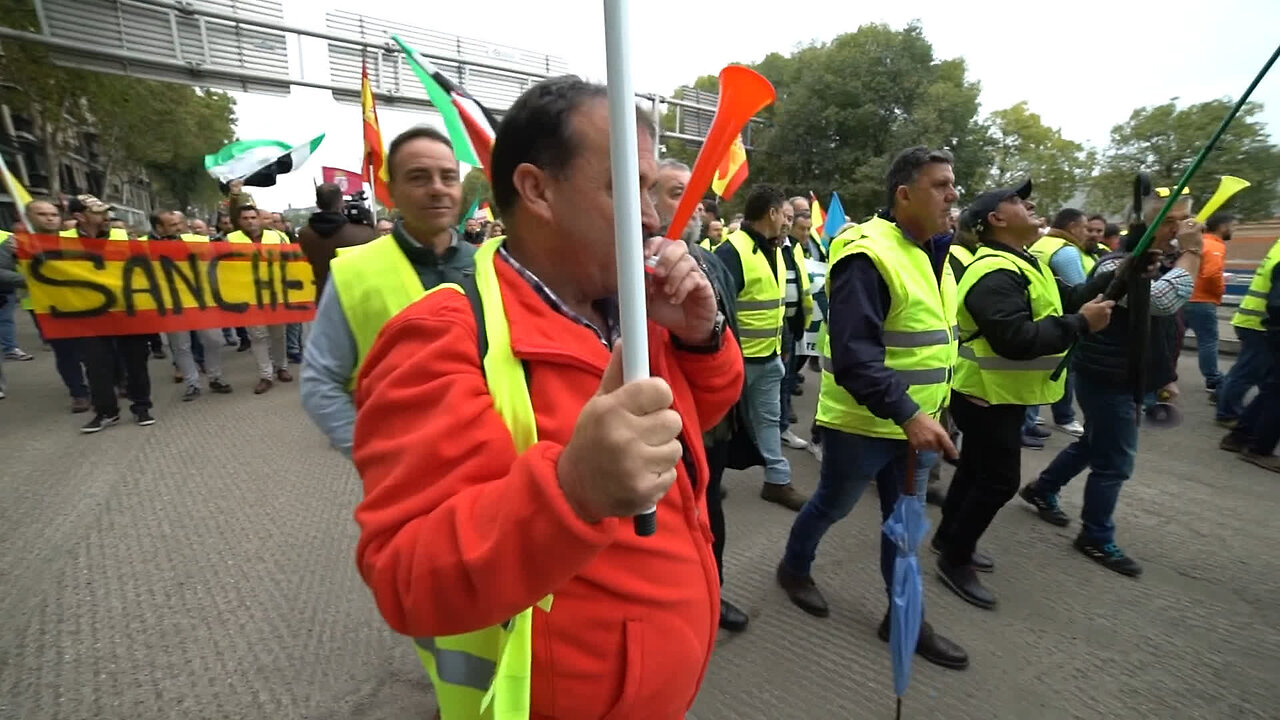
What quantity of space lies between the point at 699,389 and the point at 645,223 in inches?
16.9

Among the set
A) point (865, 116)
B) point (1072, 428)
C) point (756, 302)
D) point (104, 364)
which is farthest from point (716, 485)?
point (865, 116)

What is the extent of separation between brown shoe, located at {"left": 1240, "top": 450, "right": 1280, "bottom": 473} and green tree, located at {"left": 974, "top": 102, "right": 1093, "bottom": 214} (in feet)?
113

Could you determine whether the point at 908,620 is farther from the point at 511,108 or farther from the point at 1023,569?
the point at 511,108

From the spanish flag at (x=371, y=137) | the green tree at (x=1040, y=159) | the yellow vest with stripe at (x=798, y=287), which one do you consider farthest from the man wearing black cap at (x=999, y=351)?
the green tree at (x=1040, y=159)

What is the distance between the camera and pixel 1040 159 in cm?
3566

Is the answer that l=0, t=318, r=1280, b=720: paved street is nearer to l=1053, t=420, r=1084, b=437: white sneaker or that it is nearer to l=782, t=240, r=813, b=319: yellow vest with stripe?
l=1053, t=420, r=1084, b=437: white sneaker

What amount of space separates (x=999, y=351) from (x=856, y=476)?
0.90m

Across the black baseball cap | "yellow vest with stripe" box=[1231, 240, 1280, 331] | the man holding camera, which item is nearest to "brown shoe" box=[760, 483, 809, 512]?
the black baseball cap

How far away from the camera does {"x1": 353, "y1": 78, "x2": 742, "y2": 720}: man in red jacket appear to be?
71 centimetres

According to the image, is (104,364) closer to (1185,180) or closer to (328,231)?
(328,231)

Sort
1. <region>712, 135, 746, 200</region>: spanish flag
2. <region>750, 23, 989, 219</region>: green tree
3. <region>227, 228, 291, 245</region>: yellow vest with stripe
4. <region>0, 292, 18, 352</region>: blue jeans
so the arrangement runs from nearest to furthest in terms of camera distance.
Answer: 1. <region>712, 135, 746, 200</region>: spanish flag
2. <region>227, 228, 291, 245</region>: yellow vest with stripe
3. <region>0, 292, 18, 352</region>: blue jeans
4. <region>750, 23, 989, 219</region>: green tree

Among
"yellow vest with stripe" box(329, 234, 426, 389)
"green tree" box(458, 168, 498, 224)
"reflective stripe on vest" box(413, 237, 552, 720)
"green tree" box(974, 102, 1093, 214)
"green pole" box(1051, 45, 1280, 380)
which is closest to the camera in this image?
"reflective stripe on vest" box(413, 237, 552, 720)

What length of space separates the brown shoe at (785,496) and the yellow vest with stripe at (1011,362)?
144 cm

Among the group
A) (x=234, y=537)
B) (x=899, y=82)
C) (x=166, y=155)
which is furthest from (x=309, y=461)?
(x=166, y=155)
